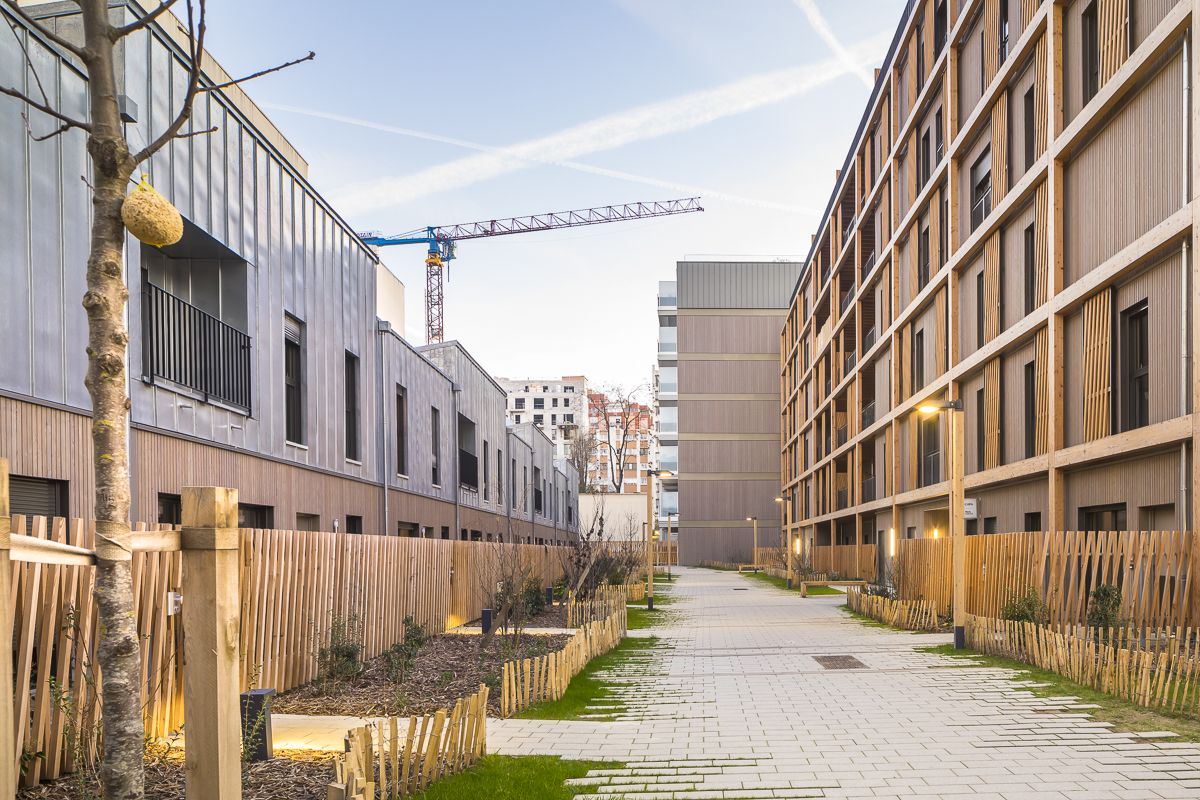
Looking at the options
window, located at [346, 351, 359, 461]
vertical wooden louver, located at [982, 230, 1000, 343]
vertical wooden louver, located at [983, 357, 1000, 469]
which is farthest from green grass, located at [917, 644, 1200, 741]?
window, located at [346, 351, 359, 461]

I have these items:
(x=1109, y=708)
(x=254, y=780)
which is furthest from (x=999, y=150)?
(x=254, y=780)

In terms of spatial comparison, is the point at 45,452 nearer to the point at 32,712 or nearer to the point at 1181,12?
the point at 32,712

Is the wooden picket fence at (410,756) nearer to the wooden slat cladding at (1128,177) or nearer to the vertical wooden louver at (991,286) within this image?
the wooden slat cladding at (1128,177)

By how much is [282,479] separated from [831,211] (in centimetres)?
3522

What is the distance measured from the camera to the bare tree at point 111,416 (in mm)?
4059

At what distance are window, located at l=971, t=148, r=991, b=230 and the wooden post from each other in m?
22.2

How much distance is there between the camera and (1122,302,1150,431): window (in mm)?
15469

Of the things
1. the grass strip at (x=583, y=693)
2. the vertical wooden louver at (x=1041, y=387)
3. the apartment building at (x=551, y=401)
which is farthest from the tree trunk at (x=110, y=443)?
the apartment building at (x=551, y=401)

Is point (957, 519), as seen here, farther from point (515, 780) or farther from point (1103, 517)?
point (515, 780)

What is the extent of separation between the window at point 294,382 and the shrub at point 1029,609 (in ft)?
39.6

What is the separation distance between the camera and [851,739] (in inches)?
324

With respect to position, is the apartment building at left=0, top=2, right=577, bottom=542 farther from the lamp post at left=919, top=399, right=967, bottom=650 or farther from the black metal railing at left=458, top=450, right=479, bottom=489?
the lamp post at left=919, top=399, right=967, bottom=650

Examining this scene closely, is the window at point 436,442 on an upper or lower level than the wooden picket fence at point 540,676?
upper

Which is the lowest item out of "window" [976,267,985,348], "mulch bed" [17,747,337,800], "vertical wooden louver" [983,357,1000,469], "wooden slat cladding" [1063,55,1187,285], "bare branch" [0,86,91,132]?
"mulch bed" [17,747,337,800]
